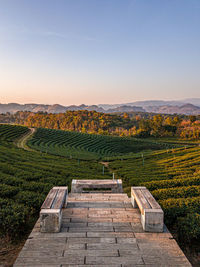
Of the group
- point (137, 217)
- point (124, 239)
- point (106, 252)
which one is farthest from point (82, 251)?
point (137, 217)

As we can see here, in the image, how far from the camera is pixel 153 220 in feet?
13.6

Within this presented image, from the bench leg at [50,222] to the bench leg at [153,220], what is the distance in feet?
6.49

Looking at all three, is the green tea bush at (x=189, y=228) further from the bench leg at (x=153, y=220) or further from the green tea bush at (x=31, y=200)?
the green tea bush at (x=31, y=200)

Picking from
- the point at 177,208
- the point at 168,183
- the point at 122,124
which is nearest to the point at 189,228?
the point at 177,208

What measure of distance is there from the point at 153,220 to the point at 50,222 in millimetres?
2331

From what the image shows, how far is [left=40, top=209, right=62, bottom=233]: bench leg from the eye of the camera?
402 cm

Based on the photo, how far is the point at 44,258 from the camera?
3.25 meters

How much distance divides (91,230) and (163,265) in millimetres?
1665

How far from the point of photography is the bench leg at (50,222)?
158 inches

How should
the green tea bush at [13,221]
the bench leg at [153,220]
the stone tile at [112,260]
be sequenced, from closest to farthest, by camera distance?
the stone tile at [112,260]
the bench leg at [153,220]
the green tea bush at [13,221]

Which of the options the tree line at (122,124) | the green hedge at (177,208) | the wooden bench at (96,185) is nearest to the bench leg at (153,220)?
the green hedge at (177,208)

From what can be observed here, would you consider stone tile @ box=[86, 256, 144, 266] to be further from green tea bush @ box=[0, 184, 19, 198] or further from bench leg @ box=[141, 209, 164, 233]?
green tea bush @ box=[0, 184, 19, 198]

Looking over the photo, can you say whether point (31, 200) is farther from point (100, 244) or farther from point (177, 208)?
point (177, 208)

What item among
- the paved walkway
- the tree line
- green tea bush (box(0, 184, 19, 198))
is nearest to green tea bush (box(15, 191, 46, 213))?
green tea bush (box(0, 184, 19, 198))
